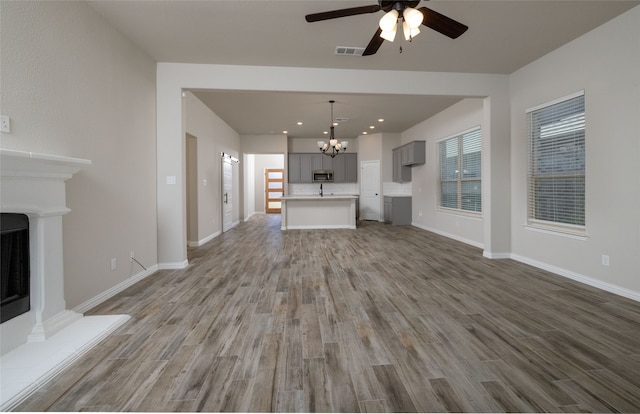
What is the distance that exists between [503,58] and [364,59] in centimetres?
195

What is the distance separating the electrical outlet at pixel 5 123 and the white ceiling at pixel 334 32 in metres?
1.55

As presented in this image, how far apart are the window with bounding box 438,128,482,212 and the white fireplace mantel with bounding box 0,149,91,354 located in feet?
19.9

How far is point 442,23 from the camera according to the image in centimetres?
219

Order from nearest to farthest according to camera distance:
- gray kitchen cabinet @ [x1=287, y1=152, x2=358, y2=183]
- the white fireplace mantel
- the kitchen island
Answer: the white fireplace mantel, the kitchen island, gray kitchen cabinet @ [x1=287, y1=152, x2=358, y2=183]

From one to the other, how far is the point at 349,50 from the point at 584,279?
4.01 m

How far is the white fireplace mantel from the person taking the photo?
6.14 ft

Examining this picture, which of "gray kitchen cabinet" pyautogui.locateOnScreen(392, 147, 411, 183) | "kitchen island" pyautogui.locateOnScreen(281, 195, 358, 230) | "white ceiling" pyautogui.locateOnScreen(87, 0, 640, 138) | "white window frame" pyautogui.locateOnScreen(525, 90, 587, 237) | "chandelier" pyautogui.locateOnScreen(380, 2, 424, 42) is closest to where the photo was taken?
"chandelier" pyautogui.locateOnScreen(380, 2, 424, 42)

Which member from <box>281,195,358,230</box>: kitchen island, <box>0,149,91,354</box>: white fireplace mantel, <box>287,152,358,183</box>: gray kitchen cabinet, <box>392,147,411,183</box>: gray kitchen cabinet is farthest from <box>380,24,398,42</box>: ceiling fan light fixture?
<box>287,152,358,183</box>: gray kitchen cabinet

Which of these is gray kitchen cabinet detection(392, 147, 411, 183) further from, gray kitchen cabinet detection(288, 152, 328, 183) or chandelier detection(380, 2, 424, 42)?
chandelier detection(380, 2, 424, 42)

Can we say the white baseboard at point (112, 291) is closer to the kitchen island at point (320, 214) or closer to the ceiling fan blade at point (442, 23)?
the ceiling fan blade at point (442, 23)

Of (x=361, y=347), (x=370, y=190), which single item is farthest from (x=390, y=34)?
(x=370, y=190)

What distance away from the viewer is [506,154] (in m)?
4.54

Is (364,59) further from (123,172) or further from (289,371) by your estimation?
(289,371)

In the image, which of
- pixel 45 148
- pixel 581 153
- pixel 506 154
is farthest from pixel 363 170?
pixel 45 148
